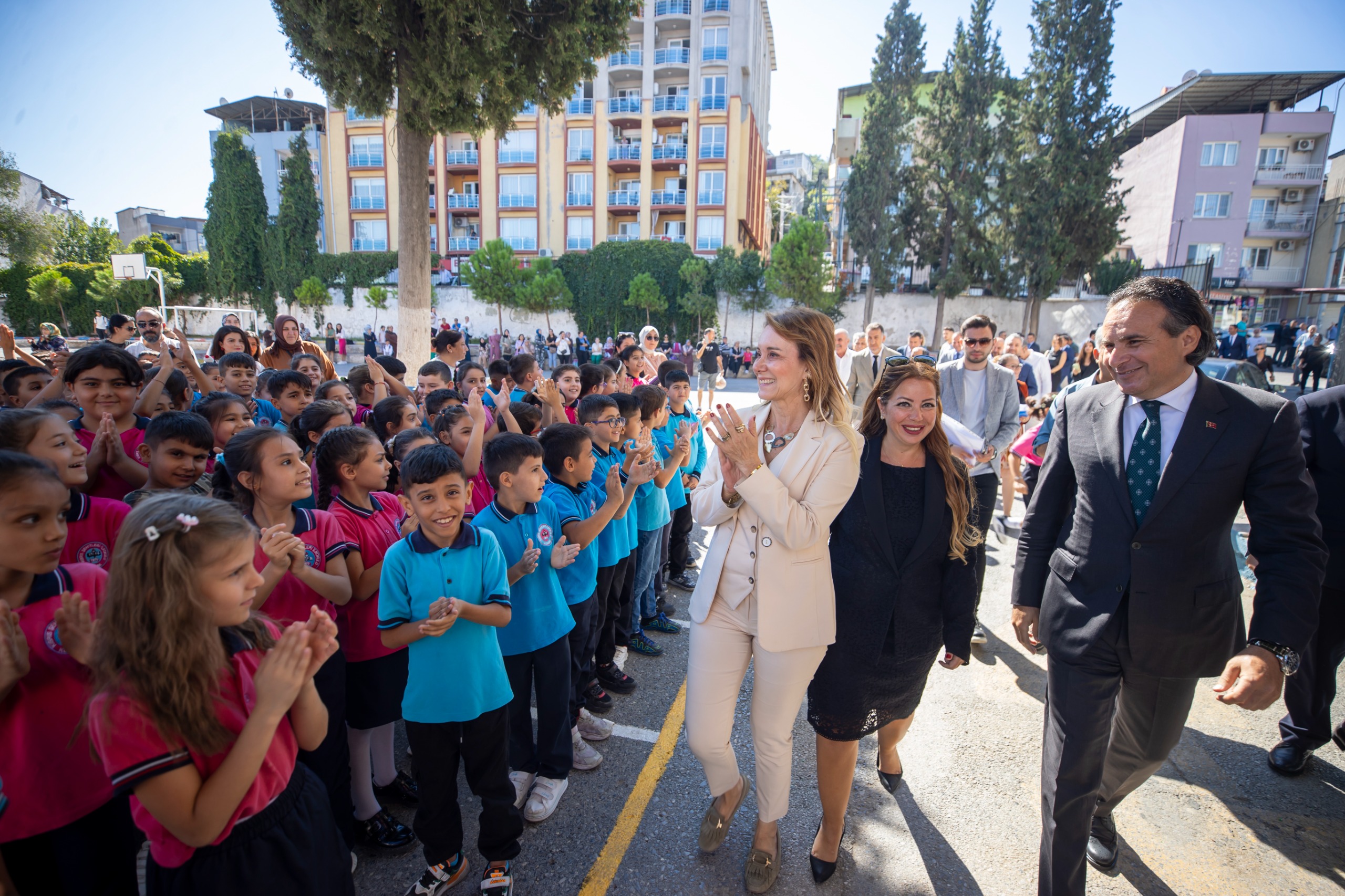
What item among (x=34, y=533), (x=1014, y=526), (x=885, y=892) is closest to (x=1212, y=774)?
(x=885, y=892)

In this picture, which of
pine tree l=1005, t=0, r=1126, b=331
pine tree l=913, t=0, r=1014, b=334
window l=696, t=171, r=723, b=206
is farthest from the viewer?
window l=696, t=171, r=723, b=206

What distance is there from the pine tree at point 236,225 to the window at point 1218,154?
53923 mm

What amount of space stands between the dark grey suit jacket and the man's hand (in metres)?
0.06

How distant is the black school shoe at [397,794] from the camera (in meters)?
2.98

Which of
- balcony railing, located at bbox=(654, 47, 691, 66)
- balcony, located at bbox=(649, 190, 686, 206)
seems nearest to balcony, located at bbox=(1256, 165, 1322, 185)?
balcony, located at bbox=(649, 190, 686, 206)

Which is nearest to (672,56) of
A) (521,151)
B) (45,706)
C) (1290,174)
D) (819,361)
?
(521,151)

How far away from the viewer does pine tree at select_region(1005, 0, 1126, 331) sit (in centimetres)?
2741

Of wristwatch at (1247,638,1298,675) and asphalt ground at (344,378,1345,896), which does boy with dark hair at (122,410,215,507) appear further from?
wristwatch at (1247,638,1298,675)

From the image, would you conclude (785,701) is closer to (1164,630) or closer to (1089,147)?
(1164,630)

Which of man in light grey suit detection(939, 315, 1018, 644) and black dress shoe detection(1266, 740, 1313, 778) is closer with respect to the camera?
black dress shoe detection(1266, 740, 1313, 778)

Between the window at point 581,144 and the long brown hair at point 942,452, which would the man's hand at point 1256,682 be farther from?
the window at point 581,144

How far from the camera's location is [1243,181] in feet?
110

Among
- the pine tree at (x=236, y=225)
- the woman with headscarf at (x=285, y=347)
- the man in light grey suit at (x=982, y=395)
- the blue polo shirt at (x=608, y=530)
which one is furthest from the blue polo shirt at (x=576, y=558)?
the pine tree at (x=236, y=225)

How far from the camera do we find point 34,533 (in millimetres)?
1772
